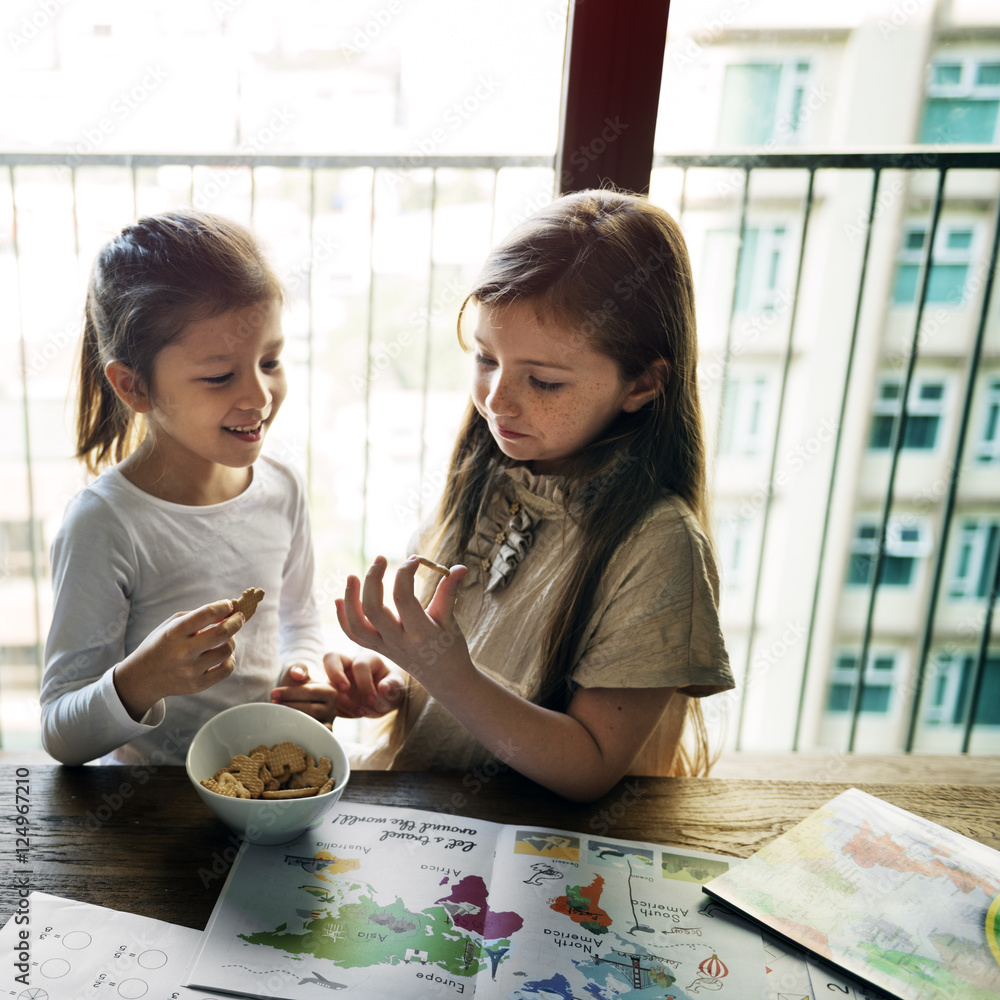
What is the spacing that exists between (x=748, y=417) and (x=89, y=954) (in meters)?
6.44

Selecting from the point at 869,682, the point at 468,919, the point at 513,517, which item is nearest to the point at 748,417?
the point at 869,682

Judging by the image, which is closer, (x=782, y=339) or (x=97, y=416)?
(x=97, y=416)

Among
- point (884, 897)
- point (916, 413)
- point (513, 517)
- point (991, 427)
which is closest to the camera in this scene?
point (884, 897)

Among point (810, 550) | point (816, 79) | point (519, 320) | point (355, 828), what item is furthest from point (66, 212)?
point (810, 550)

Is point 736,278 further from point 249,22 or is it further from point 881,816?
point 249,22

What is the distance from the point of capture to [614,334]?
2.94ft

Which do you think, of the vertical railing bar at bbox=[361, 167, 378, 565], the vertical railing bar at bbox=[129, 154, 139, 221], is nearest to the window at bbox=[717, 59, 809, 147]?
the vertical railing bar at bbox=[361, 167, 378, 565]

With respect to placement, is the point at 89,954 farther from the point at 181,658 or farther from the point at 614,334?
the point at 614,334

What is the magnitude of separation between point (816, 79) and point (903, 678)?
4.93 m

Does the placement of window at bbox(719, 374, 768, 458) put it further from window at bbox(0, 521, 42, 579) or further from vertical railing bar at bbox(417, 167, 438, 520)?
window at bbox(0, 521, 42, 579)

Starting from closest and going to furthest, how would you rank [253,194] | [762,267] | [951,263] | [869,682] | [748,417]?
[253,194], [951,263], [762,267], [748,417], [869,682]

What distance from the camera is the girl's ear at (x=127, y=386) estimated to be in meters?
0.95

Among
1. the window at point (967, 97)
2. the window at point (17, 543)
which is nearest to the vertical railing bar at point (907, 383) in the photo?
the window at point (967, 97)

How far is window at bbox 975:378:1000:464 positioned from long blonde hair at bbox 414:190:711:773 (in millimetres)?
5130
